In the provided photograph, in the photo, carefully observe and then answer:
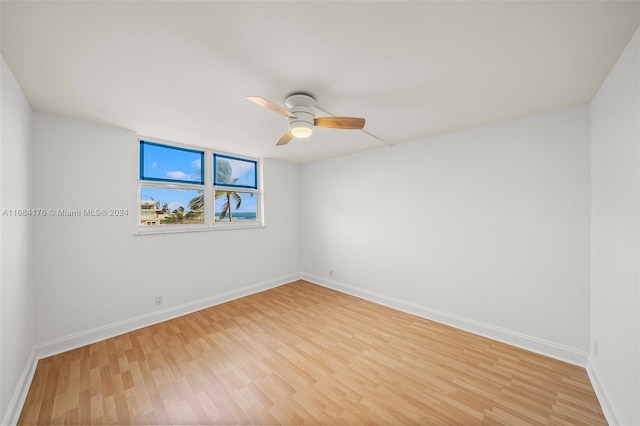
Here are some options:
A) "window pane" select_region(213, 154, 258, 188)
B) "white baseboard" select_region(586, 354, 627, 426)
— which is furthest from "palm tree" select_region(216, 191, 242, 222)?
"white baseboard" select_region(586, 354, 627, 426)

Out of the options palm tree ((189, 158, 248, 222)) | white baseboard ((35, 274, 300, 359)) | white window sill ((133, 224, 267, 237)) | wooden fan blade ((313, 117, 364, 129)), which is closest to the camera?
wooden fan blade ((313, 117, 364, 129))

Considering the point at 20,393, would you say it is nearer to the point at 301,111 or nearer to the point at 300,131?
the point at 300,131

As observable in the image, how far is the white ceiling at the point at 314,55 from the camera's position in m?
1.15

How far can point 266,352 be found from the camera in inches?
94.7

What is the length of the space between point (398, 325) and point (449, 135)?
2528mm

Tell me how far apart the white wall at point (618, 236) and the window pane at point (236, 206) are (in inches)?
169

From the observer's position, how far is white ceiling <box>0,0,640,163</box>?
1151 millimetres

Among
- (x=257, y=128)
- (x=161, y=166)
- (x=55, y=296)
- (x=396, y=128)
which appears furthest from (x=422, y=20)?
(x=55, y=296)

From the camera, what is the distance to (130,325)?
2.80 meters

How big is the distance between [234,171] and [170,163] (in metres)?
0.98

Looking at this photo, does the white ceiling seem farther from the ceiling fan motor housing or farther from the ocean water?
the ocean water

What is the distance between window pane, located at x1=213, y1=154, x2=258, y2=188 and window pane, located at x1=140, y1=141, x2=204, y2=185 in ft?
0.85

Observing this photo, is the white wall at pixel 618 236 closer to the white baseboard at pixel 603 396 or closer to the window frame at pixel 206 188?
the white baseboard at pixel 603 396

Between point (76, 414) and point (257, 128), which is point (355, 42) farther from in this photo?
point (76, 414)
